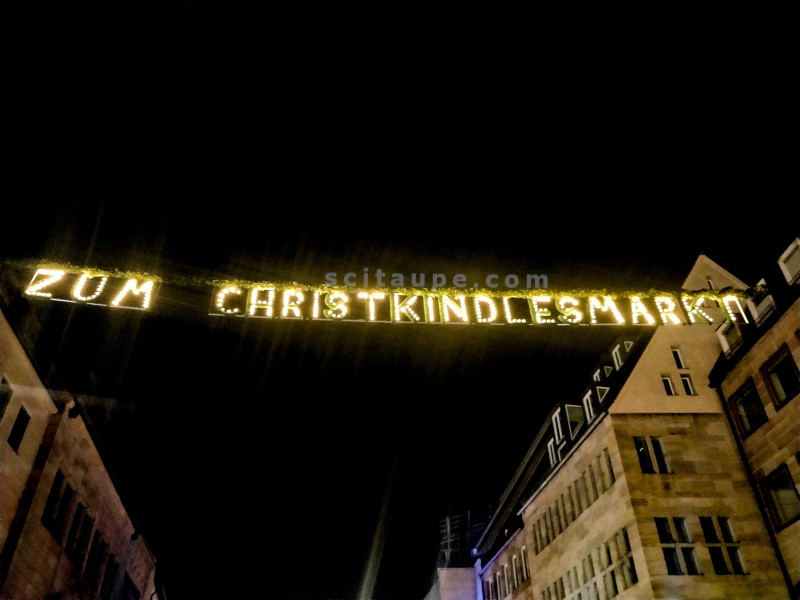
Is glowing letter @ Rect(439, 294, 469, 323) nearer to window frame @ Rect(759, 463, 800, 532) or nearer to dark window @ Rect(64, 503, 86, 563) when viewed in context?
window frame @ Rect(759, 463, 800, 532)

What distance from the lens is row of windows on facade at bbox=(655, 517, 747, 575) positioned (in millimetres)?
21172

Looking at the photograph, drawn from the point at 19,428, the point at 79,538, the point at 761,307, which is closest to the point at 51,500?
the point at 19,428

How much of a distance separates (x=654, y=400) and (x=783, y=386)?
5.32 meters

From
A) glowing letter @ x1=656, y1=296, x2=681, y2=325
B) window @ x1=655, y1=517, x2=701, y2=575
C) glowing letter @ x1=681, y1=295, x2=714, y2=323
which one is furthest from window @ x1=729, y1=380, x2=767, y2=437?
glowing letter @ x1=656, y1=296, x2=681, y2=325

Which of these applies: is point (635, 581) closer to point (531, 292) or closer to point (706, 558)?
point (706, 558)

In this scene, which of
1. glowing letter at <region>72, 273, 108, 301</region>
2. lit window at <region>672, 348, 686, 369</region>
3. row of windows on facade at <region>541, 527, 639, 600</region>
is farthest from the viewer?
lit window at <region>672, 348, 686, 369</region>

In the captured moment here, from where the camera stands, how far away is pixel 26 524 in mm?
→ 18078

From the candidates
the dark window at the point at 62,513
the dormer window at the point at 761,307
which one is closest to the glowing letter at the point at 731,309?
the dormer window at the point at 761,307

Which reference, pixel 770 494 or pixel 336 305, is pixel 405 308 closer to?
pixel 336 305

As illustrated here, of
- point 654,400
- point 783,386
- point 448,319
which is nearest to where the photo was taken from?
point 448,319

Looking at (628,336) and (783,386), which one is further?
(628,336)

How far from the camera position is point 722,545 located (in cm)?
2150

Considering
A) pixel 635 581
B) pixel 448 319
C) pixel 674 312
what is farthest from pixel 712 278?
pixel 448 319

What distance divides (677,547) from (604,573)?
3.71 m
